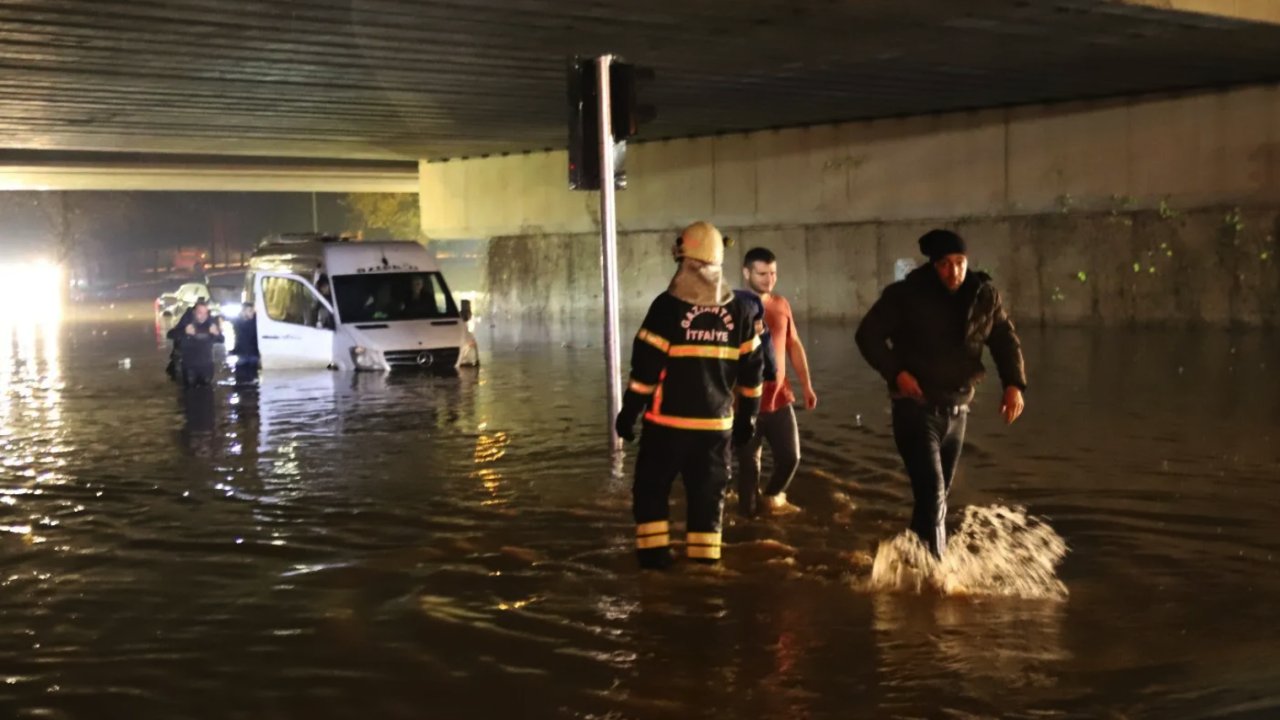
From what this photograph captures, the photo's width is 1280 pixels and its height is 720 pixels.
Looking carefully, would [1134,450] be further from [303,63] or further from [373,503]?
[303,63]

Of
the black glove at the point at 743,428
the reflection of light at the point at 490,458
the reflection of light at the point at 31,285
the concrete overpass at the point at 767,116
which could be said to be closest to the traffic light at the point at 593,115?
the reflection of light at the point at 490,458

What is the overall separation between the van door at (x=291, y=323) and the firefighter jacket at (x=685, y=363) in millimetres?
13259

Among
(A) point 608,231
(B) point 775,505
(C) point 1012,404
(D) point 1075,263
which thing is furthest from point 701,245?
(D) point 1075,263

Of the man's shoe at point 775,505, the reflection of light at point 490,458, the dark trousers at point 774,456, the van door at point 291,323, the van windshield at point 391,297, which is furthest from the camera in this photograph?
the van door at point 291,323

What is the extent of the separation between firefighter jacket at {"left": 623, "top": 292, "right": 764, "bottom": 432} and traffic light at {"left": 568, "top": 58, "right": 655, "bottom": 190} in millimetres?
3610

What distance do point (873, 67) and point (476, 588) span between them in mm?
13907

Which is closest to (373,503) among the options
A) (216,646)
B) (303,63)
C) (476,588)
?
(476,588)

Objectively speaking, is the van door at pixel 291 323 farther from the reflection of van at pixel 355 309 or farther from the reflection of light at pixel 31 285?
the reflection of light at pixel 31 285

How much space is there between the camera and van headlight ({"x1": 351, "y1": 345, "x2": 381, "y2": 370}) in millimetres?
18984

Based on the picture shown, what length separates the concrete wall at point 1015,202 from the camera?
855 inches

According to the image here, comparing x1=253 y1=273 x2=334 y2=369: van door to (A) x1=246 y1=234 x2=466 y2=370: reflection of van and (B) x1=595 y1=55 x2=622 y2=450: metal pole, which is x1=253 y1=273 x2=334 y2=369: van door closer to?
(A) x1=246 y1=234 x2=466 y2=370: reflection of van

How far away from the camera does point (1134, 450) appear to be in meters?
11.4

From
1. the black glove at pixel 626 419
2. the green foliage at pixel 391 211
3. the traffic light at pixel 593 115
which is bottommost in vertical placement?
the black glove at pixel 626 419

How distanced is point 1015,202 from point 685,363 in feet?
60.9
